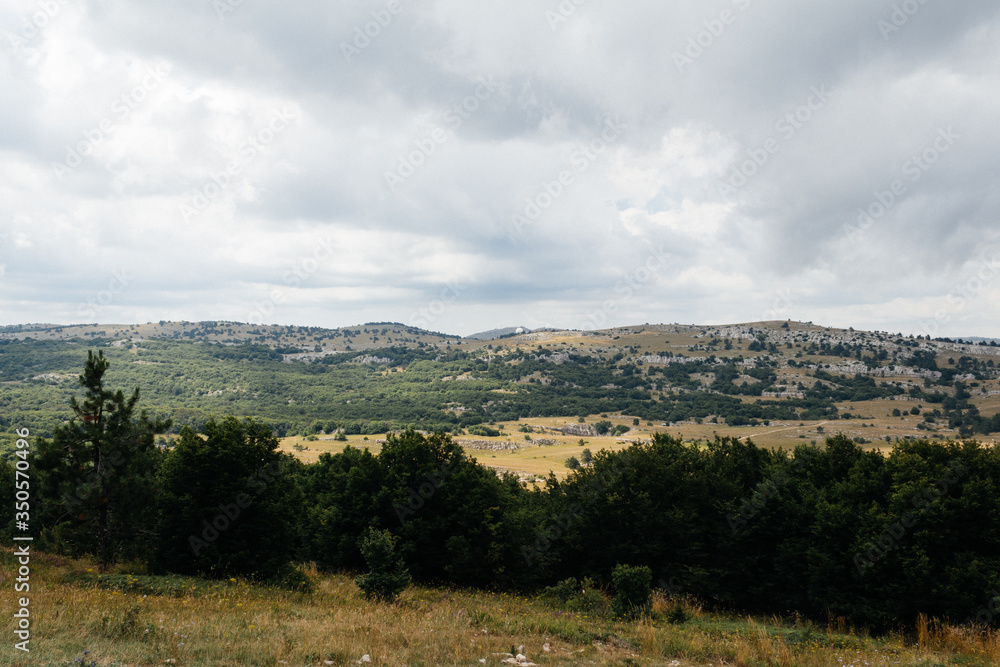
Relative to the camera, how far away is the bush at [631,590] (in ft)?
51.9

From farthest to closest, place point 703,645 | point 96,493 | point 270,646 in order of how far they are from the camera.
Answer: point 96,493 → point 703,645 → point 270,646

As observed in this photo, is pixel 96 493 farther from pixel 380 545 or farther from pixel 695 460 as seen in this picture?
pixel 695 460

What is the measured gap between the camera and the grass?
29.3ft

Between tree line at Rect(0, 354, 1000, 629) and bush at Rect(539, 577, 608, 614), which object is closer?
bush at Rect(539, 577, 608, 614)

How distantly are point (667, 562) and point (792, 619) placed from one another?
20.5ft

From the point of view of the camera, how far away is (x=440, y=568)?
1011 inches

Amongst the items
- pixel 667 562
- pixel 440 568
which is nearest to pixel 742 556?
pixel 667 562

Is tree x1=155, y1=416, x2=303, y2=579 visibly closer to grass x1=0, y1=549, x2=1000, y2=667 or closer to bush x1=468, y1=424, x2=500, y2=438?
grass x1=0, y1=549, x2=1000, y2=667

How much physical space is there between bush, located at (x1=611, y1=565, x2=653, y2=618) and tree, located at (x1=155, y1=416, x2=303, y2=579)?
43.1 ft

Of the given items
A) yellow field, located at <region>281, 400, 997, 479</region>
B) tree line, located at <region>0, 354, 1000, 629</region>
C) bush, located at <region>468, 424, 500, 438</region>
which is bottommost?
bush, located at <region>468, 424, 500, 438</region>

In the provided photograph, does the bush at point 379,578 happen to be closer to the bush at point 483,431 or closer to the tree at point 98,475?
the tree at point 98,475

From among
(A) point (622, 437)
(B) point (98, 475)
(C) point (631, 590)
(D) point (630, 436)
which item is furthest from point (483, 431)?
(C) point (631, 590)

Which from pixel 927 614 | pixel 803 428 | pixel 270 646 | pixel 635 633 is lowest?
pixel 803 428

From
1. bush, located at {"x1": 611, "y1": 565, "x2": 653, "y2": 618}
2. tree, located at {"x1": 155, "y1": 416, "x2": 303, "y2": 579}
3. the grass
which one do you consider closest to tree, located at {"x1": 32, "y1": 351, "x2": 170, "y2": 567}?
tree, located at {"x1": 155, "y1": 416, "x2": 303, "y2": 579}
